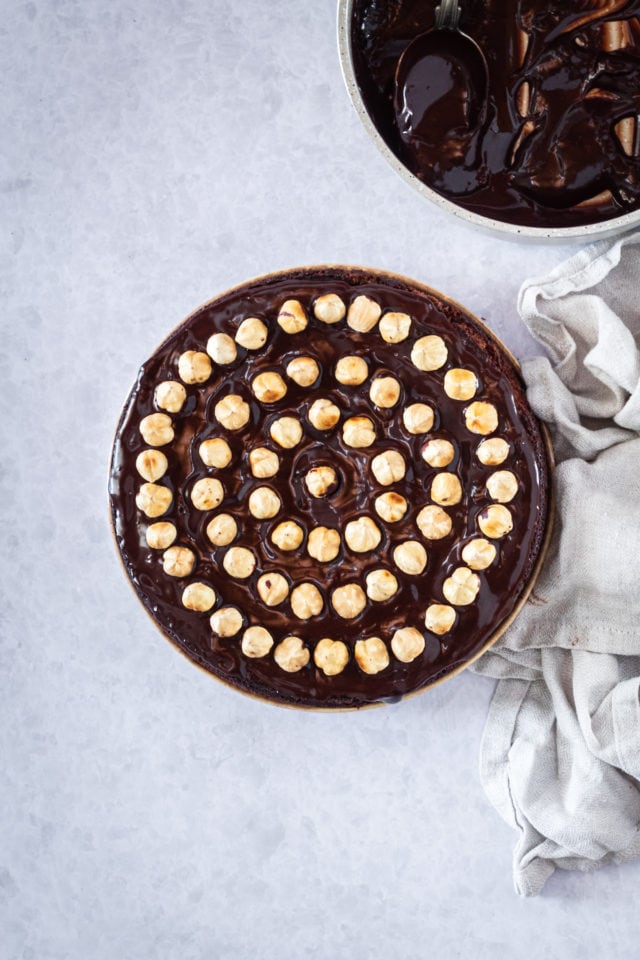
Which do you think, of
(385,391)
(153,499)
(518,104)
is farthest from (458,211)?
(153,499)

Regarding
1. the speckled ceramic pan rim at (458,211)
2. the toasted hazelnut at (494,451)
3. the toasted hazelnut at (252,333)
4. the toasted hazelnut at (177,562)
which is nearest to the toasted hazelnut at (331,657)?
the toasted hazelnut at (177,562)

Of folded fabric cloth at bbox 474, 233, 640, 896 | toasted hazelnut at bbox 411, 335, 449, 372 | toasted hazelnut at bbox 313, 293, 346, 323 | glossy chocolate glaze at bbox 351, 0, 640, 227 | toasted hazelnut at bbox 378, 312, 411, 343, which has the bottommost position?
folded fabric cloth at bbox 474, 233, 640, 896

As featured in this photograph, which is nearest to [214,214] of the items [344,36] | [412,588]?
[344,36]

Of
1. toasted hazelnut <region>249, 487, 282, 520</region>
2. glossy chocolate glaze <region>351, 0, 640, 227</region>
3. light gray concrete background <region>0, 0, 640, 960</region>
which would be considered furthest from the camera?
light gray concrete background <region>0, 0, 640, 960</region>

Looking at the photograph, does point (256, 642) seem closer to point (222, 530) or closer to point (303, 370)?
point (222, 530)

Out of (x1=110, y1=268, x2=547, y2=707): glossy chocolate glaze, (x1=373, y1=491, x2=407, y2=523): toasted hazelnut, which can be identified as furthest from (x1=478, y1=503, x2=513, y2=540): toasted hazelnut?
(x1=373, y1=491, x2=407, y2=523): toasted hazelnut

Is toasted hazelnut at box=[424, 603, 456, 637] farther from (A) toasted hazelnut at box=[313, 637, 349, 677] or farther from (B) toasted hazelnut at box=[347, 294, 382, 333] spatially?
(B) toasted hazelnut at box=[347, 294, 382, 333]
